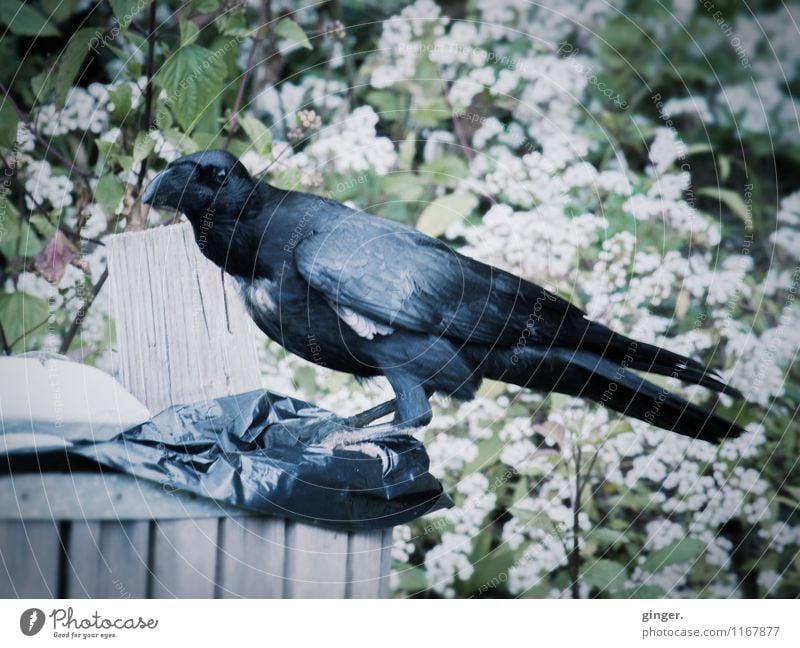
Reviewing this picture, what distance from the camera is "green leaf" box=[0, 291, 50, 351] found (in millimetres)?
1662

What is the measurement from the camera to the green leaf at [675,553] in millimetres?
1702

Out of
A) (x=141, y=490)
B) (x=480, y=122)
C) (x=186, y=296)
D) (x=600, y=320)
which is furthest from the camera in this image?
(x=480, y=122)

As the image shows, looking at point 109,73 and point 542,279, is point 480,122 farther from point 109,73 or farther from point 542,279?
point 109,73

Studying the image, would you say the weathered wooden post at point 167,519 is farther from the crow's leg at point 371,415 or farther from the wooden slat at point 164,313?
the crow's leg at point 371,415

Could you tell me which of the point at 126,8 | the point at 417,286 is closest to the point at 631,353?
the point at 417,286

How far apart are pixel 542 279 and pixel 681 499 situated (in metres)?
0.56

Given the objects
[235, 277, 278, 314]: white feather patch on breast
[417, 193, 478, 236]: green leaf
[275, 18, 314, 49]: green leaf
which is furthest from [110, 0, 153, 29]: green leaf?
[417, 193, 478, 236]: green leaf

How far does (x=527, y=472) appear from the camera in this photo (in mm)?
1732

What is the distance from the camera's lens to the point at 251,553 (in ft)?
4.20

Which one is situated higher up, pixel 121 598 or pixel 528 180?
pixel 528 180

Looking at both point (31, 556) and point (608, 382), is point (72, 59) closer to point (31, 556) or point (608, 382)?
point (31, 556)

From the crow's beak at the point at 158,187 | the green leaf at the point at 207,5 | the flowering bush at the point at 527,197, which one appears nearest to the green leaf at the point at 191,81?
the flowering bush at the point at 527,197

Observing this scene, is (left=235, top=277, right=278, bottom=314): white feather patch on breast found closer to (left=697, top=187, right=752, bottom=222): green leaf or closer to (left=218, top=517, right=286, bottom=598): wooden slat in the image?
(left=218, top=517, right=286, bottom=598): wooden slat

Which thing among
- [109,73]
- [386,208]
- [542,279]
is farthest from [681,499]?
[109,73]
